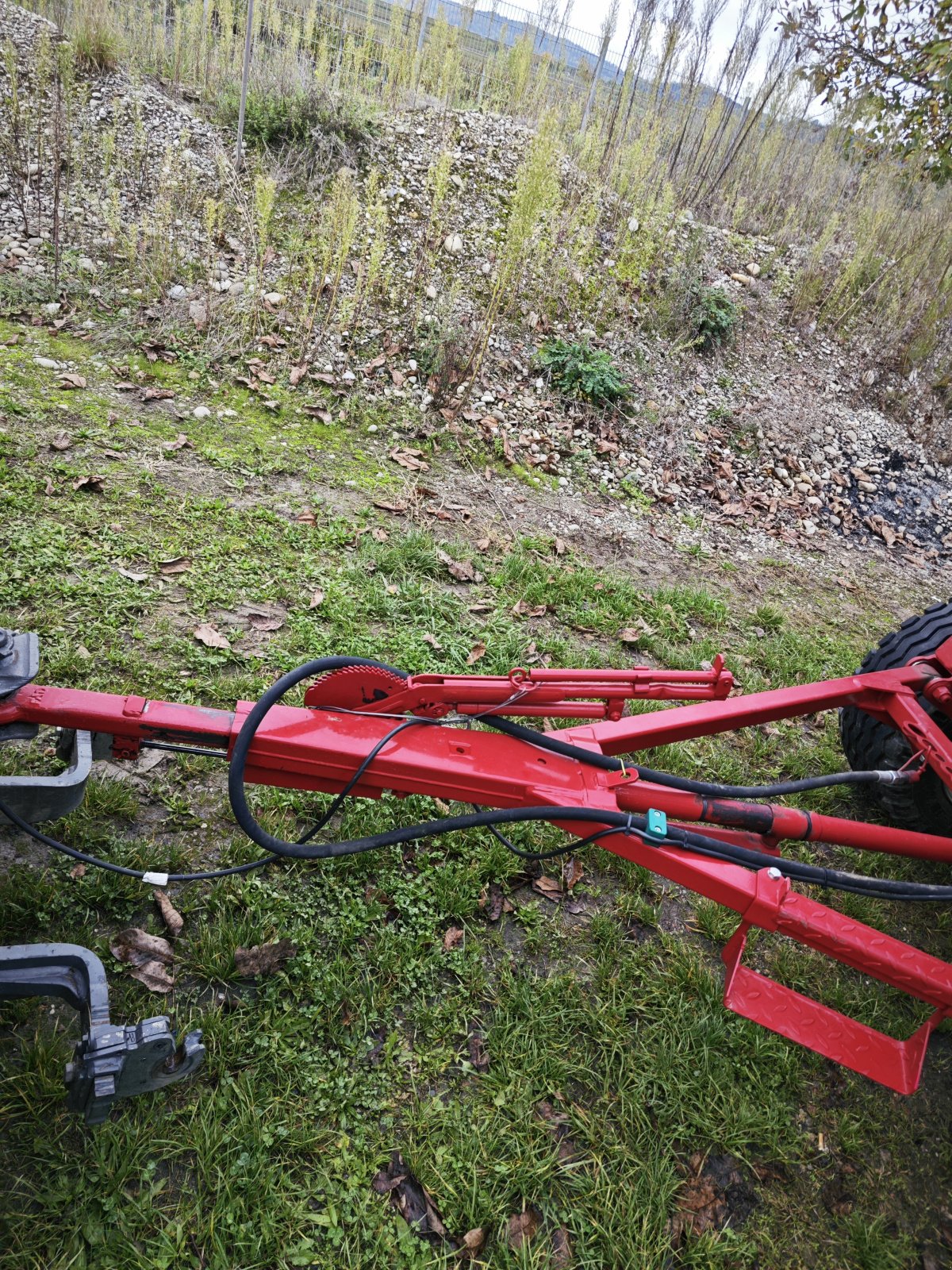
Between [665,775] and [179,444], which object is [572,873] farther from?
[179,444]

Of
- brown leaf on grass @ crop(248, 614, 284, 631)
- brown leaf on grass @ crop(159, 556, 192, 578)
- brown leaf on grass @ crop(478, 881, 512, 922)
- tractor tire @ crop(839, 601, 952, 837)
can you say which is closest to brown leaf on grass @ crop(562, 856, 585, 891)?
brown leaf on grass @ crop(478, 881, 512, 922)

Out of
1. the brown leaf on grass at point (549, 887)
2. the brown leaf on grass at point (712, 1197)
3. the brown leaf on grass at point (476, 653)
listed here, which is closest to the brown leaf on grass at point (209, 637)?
the brown leaf on grass at point (476, 653)

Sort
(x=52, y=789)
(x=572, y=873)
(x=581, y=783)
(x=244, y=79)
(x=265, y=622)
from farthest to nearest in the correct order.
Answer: (x=244, y=79) → (x=265, y=622) → (x=572, y=873) → (x=581, y=783) → (x=52, y=789)

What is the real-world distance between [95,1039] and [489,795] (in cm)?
116

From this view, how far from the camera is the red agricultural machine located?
203cm

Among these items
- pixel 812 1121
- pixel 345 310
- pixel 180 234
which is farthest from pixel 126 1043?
pixel 180 234

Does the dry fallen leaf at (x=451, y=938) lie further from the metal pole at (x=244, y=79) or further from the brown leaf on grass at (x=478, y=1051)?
the metal pole at (x=244, y=79)

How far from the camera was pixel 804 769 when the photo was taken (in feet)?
13.3

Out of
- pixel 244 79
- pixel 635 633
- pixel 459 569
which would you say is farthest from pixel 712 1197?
pixel 244 79

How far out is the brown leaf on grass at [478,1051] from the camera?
2.51m

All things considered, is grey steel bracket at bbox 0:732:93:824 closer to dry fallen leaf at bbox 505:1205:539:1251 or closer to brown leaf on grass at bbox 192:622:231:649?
brown leaf on grass at bbox 192:622:231:649

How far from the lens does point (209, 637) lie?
374 cm

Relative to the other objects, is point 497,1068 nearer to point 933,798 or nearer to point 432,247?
point 933,798

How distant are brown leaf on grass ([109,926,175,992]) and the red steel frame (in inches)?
27.7
